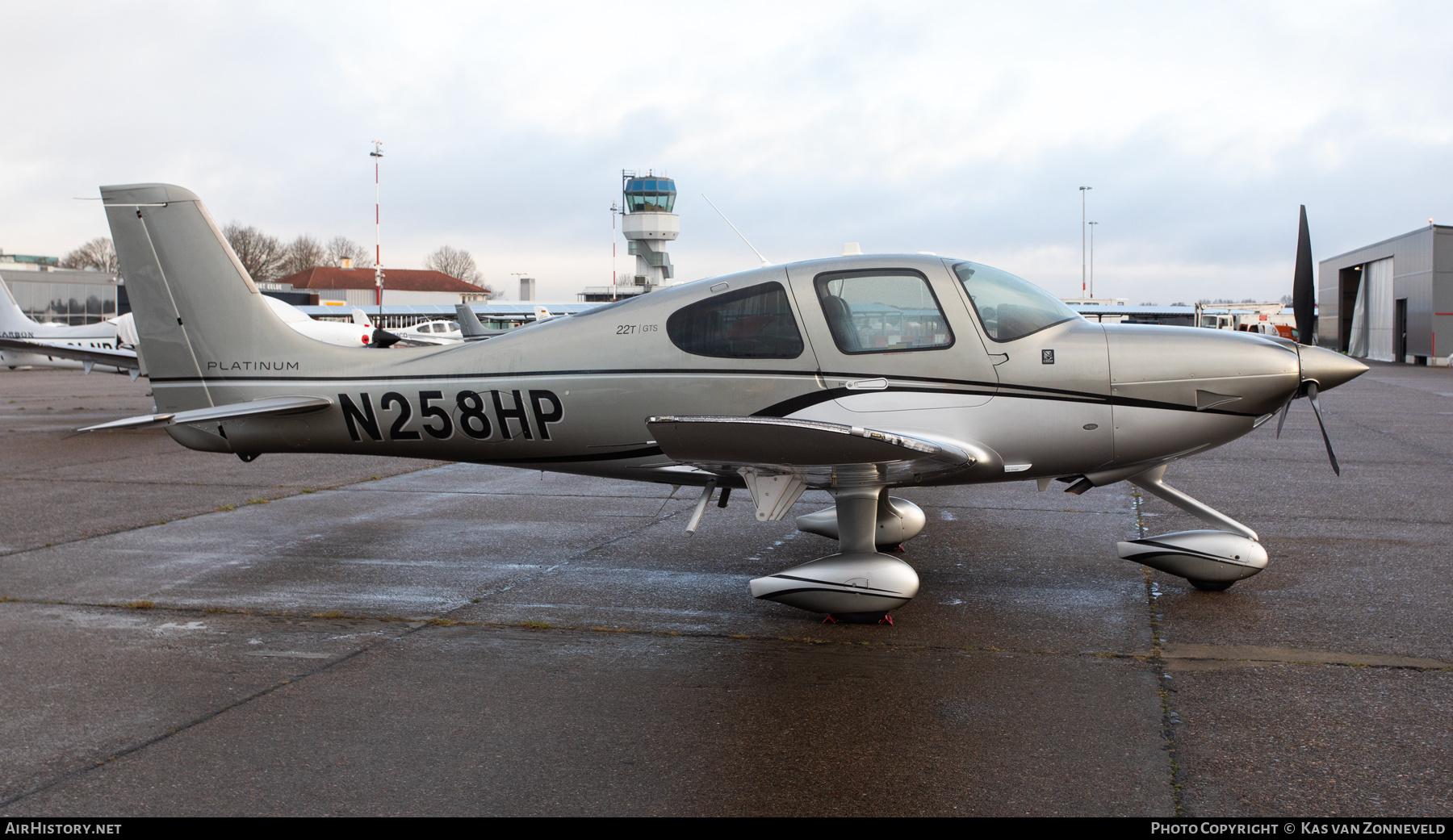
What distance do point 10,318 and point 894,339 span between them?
29.6 m

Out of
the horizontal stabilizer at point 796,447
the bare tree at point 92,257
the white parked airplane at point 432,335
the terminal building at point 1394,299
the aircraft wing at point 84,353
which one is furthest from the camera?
the bare tree at point 92,257

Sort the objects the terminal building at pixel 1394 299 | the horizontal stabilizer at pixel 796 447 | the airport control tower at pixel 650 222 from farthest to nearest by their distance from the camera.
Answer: the airport control tower at pixel 650 222 < the terminal building at pixel 1394 299 < the horizontal stabilizer at pixel 796 447

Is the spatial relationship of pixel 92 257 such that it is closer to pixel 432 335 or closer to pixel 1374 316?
pixel 432 335

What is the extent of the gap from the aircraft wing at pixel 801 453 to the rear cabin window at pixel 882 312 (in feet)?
1.99

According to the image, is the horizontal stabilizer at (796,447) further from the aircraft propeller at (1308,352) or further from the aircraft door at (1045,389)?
the aircraft propeller at (1308,352)

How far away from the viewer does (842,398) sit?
19.6ft

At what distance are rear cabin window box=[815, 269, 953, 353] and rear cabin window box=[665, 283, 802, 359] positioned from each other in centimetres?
26

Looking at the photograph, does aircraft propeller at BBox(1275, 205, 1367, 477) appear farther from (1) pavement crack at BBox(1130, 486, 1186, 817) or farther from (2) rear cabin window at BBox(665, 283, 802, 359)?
(2) rear cabin window at BBox(665, 283, 802, 359)

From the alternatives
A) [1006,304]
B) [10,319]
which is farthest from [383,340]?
[10,319]

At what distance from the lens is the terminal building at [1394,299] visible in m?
36.3

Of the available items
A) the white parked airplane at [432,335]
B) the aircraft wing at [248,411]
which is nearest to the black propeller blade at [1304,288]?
the aircraft wing at [248,411]

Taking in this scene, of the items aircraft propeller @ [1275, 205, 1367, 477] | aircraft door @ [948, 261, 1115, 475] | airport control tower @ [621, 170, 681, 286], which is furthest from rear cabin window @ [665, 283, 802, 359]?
airport control tower @ [621, 170, 681, 286]
